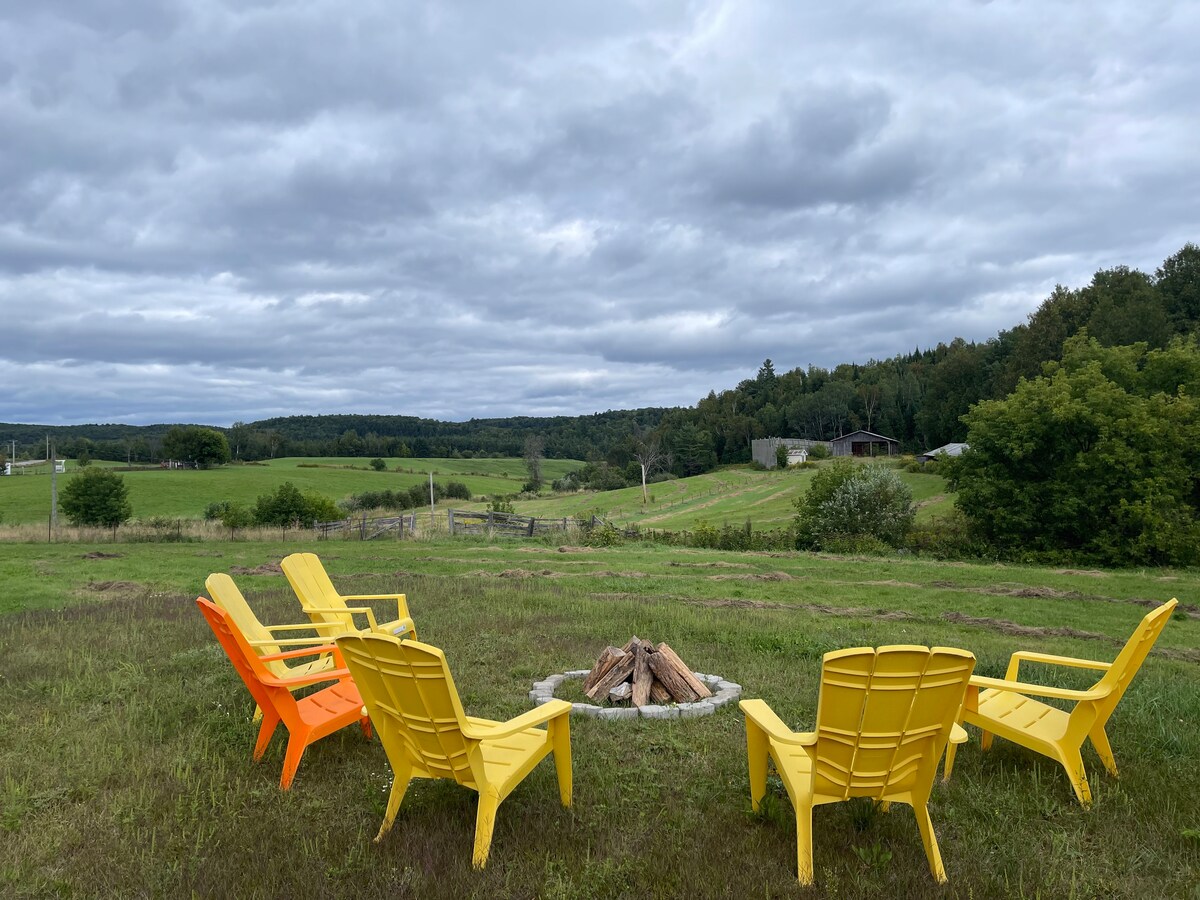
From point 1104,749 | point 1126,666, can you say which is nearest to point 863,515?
point 1104,749

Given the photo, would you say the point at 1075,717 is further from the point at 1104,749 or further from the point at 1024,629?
the point at 1024,629

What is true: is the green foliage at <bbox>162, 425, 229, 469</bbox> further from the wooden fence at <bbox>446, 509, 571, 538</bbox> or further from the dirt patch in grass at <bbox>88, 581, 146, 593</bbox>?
the dirt patch in grass at <bbox>88, 581, 146, 593</bbox>

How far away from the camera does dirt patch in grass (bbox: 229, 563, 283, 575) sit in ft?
51.1

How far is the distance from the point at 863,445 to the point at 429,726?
260 ft

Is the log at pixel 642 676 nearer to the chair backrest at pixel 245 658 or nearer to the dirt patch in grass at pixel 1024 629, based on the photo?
the chair backrest at pixel 245 658

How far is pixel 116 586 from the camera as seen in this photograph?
13.4 meters

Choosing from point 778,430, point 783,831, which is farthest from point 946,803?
point 778,430

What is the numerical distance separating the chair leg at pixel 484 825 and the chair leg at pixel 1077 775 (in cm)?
296

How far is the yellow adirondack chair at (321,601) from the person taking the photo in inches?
270

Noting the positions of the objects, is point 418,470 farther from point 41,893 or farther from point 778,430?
point 41,893

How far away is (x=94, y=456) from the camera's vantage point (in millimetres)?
67688

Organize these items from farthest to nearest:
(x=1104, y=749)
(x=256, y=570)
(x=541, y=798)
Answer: (x=256, y=570) → (x=1104, y=749) → (x=541, y=798)

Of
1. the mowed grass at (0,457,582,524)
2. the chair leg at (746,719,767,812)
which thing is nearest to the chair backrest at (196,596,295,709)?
the chair leg at (746,719,767,812)

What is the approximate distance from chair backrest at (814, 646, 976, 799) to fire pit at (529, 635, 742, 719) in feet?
7.49
